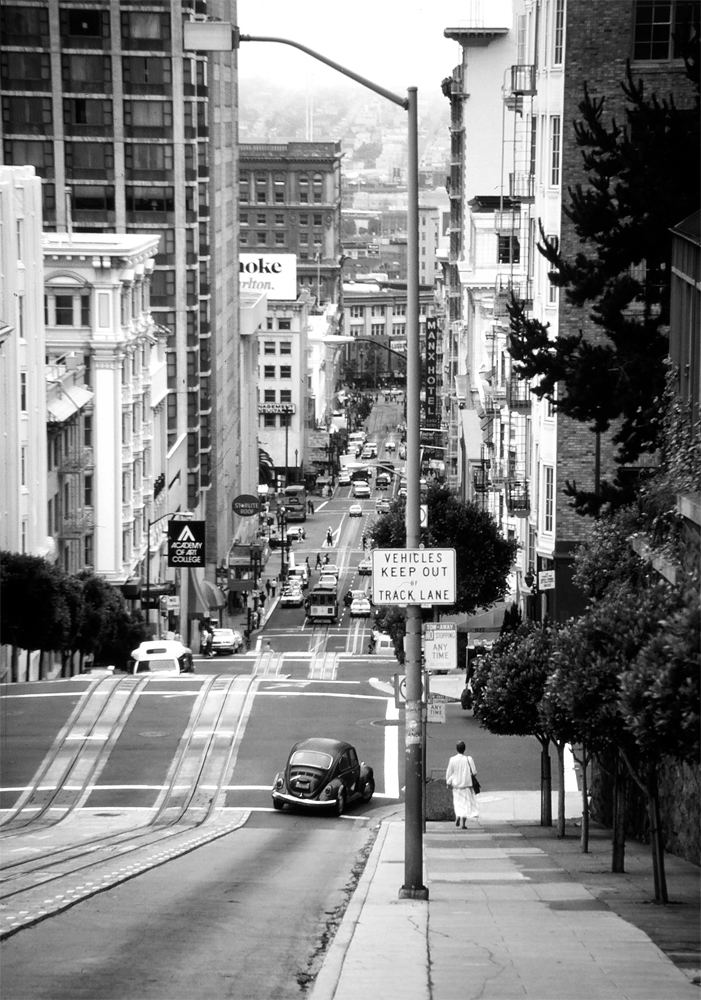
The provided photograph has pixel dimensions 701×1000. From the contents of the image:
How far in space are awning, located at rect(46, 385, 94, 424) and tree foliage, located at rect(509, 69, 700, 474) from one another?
37.3 m

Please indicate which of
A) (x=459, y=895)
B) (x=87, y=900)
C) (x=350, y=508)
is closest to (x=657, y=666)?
(x=459, y=895)

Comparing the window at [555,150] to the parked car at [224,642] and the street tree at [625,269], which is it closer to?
the street tree at [625,269]

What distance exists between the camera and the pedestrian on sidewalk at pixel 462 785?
28.5m

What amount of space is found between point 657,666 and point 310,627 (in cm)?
9516

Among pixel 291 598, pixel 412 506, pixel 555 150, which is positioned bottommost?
pixel 291 598

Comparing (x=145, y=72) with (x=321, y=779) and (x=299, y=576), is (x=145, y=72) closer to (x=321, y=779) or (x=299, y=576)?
(x=299, y=576)

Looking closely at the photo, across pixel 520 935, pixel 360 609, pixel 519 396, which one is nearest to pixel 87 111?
pixel 360 609

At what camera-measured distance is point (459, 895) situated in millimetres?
17875

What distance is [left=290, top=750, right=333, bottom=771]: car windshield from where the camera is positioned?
34.1 meters

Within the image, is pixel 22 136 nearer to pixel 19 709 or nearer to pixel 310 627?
pixel 310 627

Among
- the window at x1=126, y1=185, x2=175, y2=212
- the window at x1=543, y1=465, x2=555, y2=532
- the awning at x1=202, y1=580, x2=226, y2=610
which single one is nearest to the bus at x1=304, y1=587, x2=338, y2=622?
the awning at x1=202, y1=580, x2=226, y2=610

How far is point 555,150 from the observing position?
50875mm

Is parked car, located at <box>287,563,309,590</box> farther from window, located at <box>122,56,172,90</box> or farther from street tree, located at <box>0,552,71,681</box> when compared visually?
street tree, located at <box>0,552,71,681</box>

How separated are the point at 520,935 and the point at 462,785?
14.3m
